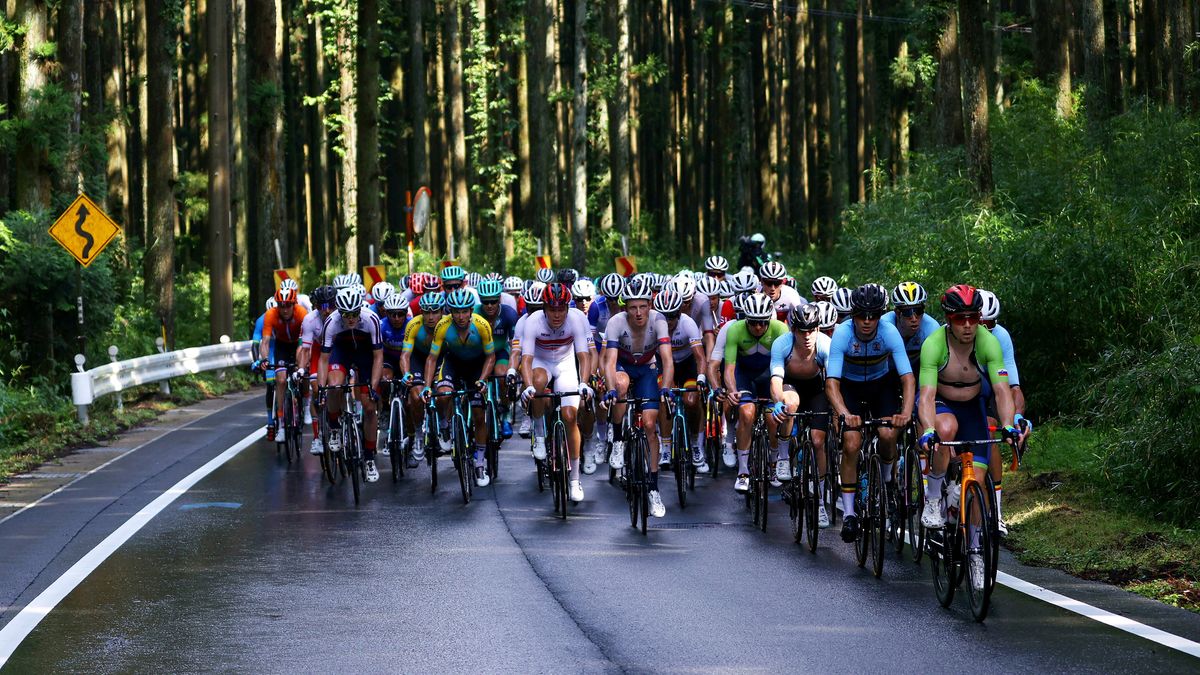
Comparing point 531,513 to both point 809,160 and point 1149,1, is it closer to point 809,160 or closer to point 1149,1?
point 1149,1

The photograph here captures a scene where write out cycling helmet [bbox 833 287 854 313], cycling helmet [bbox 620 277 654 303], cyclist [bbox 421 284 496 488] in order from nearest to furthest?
1. cycling helmet [bbox 833 287 854 313]
2. cycling helmet [bbox 620 277 654 303]
3. cyclist [bbox 421 284 496 488]

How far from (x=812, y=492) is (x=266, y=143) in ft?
78.6

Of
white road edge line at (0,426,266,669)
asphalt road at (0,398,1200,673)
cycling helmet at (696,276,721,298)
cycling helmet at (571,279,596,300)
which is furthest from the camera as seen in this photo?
cycling helmet at (571,279,596,300)

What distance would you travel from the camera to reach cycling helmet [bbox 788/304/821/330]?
12.2 m

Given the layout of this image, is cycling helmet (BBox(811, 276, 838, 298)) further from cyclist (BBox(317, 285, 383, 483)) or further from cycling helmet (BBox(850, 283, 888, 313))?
cycling helmet (BBox(850, 283, 888, 313))

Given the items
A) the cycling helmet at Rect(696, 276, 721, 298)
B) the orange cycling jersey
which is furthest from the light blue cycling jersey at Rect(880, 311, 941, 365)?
the orange cycling jersey

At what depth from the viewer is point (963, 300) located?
30.6ft

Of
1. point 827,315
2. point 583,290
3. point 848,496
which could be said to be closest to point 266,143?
point 583,290

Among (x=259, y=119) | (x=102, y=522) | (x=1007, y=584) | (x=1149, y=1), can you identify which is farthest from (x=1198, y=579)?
(x=1149, y=1)

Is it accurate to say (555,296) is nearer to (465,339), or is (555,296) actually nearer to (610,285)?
(465,339)

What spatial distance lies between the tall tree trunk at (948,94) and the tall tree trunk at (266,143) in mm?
12749

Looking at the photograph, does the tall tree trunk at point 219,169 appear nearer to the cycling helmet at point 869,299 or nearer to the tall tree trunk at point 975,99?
the tall tree trunk at point 975,99

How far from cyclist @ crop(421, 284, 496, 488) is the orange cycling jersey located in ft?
12.8

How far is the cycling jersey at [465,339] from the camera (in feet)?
49.6
